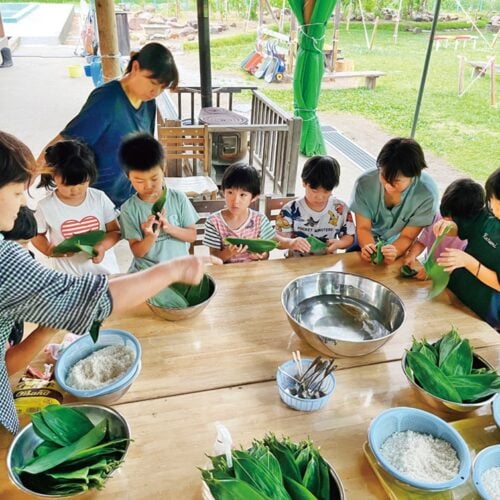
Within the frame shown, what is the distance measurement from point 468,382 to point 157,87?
72.2 inches

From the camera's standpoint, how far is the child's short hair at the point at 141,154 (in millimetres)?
1887

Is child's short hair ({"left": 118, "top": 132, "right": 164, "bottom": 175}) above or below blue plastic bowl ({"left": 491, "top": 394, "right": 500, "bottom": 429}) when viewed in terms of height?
above

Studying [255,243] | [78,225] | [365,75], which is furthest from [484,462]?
[365,75]

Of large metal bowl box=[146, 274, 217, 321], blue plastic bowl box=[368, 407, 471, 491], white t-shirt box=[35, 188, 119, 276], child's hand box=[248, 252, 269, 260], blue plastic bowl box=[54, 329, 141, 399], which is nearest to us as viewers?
blue plastic bowl box=[368, 407, 471, 491]

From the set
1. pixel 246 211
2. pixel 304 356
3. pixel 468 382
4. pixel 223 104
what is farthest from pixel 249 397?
pixel 223 104

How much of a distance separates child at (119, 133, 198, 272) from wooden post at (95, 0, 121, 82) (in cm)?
191

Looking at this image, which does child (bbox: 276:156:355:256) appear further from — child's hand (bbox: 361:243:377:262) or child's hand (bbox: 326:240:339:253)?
child's hand (bbox: 361:243:377:262)

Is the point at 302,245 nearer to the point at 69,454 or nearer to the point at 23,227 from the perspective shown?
the point at 23,227

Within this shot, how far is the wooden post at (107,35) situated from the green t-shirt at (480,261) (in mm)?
2924

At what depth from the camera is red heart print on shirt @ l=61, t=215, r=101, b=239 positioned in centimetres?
207

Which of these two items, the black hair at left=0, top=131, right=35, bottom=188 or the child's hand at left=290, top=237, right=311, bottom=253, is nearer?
the black hair at left=0, top=131, right=35, bottom=188

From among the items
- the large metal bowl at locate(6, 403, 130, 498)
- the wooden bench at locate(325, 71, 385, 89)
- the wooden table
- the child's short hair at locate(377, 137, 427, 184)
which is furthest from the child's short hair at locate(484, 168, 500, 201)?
the wooden bench at locate(325, 71, 385, 89)

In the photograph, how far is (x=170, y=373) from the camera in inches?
54.6

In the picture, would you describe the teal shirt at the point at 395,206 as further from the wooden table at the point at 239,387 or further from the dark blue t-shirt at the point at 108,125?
the dark blue t-shirt at the point at 108,125
